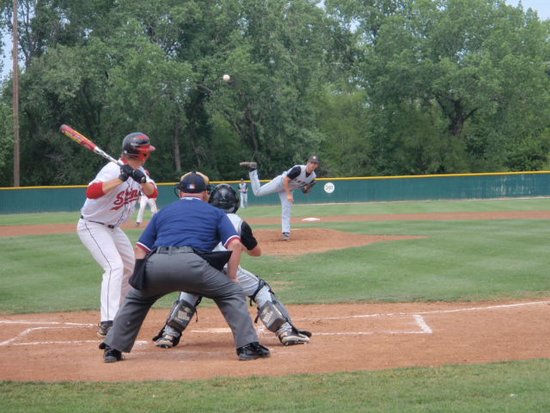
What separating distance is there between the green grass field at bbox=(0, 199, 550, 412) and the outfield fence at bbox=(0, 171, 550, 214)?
18.2m

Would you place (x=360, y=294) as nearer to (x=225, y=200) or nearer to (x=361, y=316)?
(x=361, y=316)

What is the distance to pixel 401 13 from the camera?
203 ft

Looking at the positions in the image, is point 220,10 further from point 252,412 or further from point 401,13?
point 252,412

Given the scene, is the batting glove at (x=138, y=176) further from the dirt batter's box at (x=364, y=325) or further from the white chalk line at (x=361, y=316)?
the dirt batter's box at (x=364, y=325)

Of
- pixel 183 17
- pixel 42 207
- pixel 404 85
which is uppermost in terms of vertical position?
pixel 183 17

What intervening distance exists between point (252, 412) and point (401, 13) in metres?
59.2

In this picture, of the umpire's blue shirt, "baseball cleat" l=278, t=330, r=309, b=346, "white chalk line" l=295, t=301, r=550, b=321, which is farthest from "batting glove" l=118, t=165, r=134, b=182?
"white chalk line" l=295, t=301, r=550, b=321

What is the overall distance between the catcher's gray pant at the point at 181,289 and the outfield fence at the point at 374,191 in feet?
117

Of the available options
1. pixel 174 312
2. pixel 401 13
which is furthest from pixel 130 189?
pixel 401 13

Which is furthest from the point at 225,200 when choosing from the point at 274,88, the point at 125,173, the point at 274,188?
the point at 274,88

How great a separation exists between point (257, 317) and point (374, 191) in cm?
3754

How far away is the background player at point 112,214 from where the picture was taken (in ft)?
28.9

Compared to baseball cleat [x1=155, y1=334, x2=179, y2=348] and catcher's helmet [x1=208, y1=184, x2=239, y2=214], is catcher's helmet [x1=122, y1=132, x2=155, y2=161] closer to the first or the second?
catcher's helmet [x1=208, y1=184, x2=239, y2=214]

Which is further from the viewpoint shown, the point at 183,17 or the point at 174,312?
the point at 183,17
